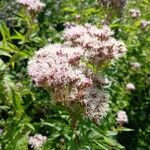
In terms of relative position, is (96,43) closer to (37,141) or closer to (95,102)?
(95,102)

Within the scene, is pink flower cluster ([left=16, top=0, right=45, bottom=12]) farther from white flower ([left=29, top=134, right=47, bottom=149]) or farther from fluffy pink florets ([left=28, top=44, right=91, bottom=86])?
white flower ([left=29, top=134, right=47, bottom=149])

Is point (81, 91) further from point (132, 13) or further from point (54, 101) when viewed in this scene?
point (132, 13)

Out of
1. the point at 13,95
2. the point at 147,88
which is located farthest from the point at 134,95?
the point at 13,95

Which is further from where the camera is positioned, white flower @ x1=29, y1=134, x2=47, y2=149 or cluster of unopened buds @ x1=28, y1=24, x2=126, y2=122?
white flower @ x1=29, y1=134, x2=47, y2=149

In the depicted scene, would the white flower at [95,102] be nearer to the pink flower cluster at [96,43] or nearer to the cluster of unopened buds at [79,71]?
the cluster of unopened buds at [79,71]

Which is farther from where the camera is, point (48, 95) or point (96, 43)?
point (48, 95)

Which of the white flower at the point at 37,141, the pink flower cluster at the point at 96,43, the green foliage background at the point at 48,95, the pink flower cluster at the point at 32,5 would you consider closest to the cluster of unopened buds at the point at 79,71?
the pink flower cluster at the point at 96,43

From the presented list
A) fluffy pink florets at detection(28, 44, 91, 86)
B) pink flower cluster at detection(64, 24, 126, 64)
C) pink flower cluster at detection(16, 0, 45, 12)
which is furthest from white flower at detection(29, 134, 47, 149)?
fluffy pink florets at detection(28, 44, 91, 86)

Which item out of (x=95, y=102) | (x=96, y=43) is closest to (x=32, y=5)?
(x=96, y=43)

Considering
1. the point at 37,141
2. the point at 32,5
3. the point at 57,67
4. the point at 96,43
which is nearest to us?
the point at 57,67
